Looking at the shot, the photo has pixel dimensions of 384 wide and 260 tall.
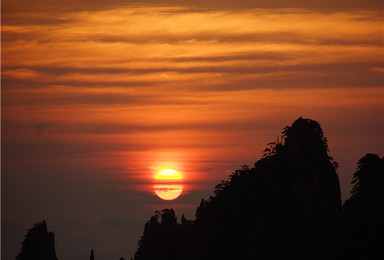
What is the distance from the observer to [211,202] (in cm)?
8156

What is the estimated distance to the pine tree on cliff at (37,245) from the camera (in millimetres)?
113188

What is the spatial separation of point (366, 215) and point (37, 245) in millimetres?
65563

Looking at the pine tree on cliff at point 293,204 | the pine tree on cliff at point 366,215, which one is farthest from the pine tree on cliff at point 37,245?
the pine tree on cliff at point 366,215

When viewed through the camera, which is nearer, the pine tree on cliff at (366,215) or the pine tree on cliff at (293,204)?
the pine tree on cliff at (366,215)

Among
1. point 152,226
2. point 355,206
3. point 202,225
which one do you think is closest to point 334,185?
point 355,206

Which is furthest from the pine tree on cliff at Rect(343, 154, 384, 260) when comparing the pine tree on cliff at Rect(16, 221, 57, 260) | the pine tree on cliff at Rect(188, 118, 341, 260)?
the pine tree on cliff at Rect(16, 221, 57, 260)

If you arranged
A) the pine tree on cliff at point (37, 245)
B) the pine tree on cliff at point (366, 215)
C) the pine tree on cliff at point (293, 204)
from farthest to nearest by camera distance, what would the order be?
1. the pine tree on cliff at point (37, 245)
2. the pine tree on cliff at point (293, 204)
3. the pine tree on cliff at point (366, 215)

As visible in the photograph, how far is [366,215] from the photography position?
2254 inches

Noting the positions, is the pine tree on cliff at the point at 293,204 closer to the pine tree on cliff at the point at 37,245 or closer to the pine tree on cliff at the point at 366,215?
the pine tree on cliff at the point at 366,215

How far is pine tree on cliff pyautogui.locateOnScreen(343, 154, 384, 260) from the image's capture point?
56812mm

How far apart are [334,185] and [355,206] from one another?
254 inches

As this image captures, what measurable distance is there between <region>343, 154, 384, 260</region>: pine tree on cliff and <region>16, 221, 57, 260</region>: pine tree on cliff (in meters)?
62.5

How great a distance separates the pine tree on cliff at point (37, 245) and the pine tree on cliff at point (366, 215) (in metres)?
62.5

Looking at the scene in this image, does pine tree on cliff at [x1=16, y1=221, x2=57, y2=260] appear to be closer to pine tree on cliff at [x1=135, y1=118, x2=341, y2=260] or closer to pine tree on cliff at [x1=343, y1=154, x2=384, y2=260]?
pine tree on cliff at [x1=135, y1=118, x2=341, y2=260]
